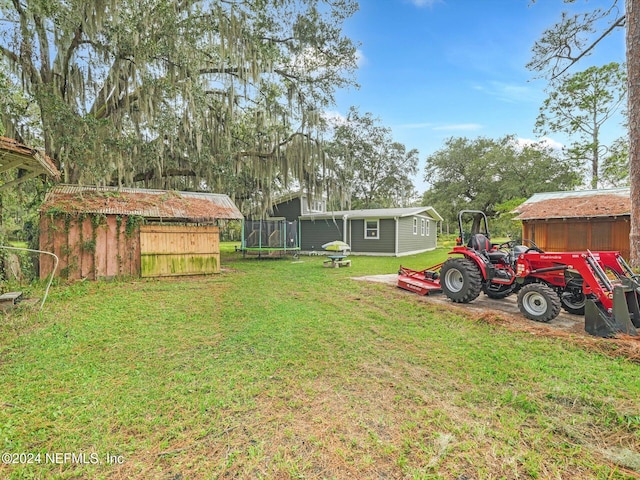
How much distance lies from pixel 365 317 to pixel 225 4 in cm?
995

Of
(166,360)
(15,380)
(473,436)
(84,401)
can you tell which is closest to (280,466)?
(473,436)

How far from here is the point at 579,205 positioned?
11.5m

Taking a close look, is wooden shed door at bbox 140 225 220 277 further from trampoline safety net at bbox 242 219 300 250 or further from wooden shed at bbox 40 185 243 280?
trampoline safety net at bbox 242 219 300 250

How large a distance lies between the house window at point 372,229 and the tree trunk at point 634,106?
1176 centimetres

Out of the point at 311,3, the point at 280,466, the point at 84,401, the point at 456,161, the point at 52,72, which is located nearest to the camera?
the point at 280,466

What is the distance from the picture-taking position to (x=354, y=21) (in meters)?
11.0

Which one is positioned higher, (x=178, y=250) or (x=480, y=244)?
(x=480, y=244)

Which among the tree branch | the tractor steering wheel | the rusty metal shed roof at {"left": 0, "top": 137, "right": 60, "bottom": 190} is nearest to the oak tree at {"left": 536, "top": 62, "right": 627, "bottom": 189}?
the tree branch

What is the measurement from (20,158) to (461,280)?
23.8 ft

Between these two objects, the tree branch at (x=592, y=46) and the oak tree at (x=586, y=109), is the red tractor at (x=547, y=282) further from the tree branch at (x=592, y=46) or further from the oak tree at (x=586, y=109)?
the oak tree at (x=586, y=109)

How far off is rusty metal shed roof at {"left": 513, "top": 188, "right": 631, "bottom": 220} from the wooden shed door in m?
11.7

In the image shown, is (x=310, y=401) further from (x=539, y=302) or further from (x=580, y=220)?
(x=580, y=220)

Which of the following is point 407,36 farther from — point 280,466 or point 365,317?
point 280,466

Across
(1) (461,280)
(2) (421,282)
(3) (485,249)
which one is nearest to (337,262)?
(2) (421,282)
